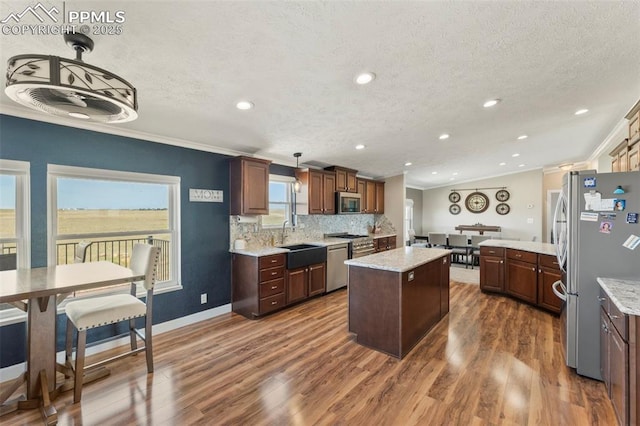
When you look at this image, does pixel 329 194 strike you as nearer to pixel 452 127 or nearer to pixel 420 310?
pixel 452 127

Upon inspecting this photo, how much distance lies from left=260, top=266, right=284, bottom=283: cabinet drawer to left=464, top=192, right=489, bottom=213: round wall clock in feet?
24.6

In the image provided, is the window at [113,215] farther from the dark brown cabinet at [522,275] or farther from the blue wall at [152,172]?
the dark brown cabinet at [522,275]

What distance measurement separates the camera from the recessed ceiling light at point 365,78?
2.13 m

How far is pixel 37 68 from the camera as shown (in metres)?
1.07

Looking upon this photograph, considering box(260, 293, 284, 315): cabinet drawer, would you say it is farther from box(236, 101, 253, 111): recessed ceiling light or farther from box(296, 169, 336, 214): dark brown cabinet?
box(236, 101, 253, 111): recessed ceiling light

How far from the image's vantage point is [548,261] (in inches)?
148

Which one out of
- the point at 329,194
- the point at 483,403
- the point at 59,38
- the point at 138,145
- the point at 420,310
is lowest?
the point at 483,403

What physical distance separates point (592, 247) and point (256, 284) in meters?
3.36

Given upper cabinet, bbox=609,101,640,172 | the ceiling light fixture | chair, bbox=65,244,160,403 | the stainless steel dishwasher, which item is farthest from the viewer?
the stainless steel dishwasher

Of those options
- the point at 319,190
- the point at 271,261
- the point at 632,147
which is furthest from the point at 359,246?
the point at 632,147

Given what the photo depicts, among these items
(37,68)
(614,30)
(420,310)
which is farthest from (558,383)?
(37,68)

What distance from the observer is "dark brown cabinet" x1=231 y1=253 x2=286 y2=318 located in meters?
3.62

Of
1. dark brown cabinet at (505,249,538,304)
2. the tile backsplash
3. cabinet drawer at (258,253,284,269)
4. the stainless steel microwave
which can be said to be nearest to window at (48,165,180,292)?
the tile backsplash

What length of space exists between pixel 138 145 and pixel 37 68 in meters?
2.21
